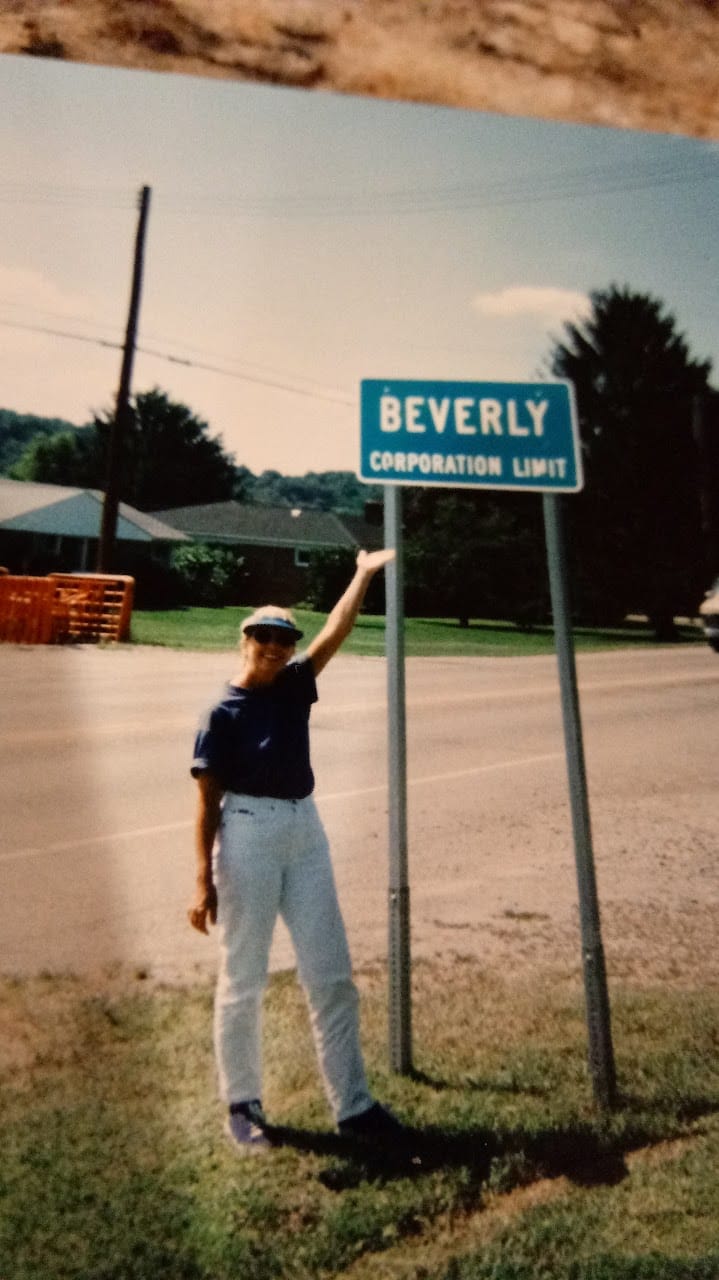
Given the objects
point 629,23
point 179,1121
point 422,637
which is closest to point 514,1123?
point 179,1121

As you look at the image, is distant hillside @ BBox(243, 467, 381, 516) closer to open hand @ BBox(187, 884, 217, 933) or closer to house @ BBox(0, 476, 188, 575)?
house @ BBox(0, 476, 188, 575)

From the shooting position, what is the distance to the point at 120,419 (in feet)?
9.13

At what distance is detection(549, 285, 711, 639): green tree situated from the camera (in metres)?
3.08

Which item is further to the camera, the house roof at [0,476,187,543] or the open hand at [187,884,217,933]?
the house roof at [0,476,187,543]

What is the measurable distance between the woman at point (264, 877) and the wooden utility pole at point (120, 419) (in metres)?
0.68

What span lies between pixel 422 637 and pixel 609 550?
750 millimetres

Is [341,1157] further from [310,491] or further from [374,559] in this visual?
[310,491]

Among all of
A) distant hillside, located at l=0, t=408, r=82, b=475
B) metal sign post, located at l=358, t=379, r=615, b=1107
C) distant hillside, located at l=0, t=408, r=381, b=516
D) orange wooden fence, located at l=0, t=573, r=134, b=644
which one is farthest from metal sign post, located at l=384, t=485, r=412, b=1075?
distant hillside, located at l=0, t=408, r=82, b=475

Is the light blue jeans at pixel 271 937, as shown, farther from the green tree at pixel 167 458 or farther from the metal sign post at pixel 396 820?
the green tree at pixel 167 458

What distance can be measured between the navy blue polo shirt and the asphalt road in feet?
0.67

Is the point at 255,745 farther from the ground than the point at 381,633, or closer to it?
closer to it

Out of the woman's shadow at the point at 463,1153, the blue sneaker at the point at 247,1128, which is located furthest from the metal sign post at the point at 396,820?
the blue sneaker at the point at 247,1128

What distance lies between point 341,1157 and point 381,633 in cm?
143

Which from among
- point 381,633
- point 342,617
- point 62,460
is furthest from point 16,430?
point 381,633
